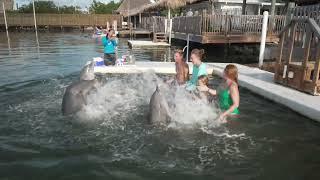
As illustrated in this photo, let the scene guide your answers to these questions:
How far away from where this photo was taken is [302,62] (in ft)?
30.2

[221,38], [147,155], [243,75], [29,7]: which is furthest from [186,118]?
[29,7]

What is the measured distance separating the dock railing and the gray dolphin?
49349 mm

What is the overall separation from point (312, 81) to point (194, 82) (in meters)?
3.47

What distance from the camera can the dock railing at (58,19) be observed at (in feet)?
167

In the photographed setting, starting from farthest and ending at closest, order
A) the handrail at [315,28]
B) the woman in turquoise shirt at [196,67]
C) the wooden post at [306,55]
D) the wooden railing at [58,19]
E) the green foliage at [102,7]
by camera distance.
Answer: the green foliage at [102,7]
the wooden railing at [58,19]
the wooden post at [306,55]
the handrail at [315,28]
the woman in turquoise shirt at [196,67]

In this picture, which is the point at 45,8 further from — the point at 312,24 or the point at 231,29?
the point at 312,24

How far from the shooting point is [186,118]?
7.27 meters

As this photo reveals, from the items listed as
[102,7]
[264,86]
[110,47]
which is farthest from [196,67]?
[102,7]

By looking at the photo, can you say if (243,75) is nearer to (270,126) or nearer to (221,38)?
(270,126)

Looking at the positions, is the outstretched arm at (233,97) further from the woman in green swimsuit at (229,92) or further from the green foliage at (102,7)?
the green foliage at (102,7)

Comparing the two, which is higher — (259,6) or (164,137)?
(259,6)

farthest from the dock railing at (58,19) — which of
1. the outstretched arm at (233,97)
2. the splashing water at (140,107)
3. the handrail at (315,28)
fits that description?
the outstretched arm at (233,97)

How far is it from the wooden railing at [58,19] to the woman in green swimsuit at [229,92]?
4920cm

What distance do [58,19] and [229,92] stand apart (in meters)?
51.6
